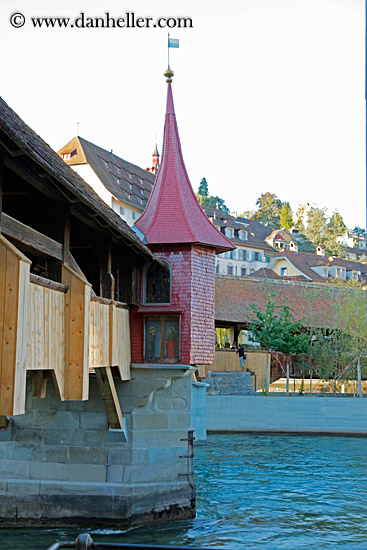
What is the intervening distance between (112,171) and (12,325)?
41.0 metres

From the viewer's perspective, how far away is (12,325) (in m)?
6.84

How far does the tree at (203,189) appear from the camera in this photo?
9695 cm

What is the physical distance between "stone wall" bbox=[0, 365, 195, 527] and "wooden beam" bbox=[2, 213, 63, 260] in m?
3.11

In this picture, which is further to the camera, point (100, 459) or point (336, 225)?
point (336, 225)

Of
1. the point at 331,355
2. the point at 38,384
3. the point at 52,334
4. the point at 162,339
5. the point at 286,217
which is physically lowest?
the point at 38,384

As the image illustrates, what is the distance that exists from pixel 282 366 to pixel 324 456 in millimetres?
12364

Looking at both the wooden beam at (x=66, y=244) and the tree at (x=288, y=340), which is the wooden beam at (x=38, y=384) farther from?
the tree at (x=288, y=340)

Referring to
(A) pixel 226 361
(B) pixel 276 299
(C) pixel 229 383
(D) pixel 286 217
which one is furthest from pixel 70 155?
(D) pixel 286 217

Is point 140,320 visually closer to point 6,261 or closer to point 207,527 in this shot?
point 207,527

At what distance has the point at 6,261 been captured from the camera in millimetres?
6918

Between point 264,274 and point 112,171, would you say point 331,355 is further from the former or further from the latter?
point 264,274

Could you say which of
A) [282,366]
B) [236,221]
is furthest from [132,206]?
[236,221]

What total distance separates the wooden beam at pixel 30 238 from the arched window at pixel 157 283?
4725mm

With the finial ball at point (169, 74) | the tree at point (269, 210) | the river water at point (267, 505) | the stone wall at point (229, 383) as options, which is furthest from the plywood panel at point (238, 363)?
the tree at point (269, 210)
